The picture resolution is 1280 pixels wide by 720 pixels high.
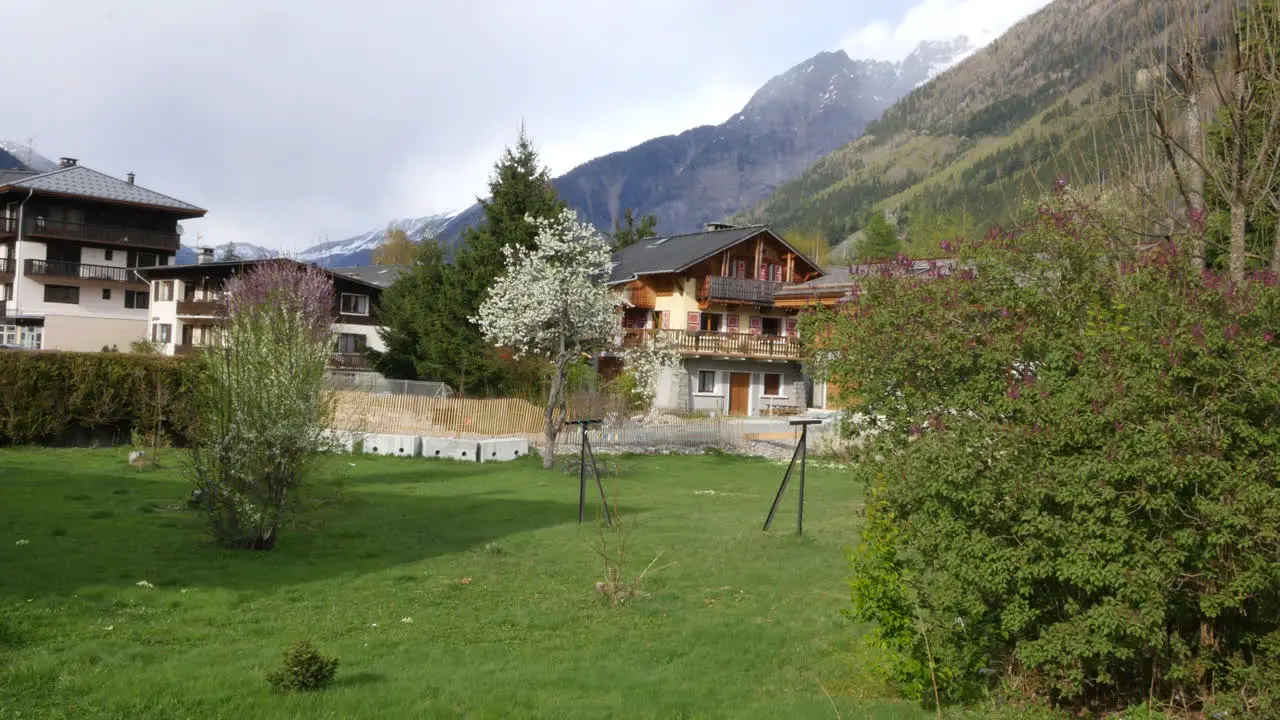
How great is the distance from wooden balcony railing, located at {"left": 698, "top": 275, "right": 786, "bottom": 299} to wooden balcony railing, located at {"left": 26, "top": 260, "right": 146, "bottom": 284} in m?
41.6

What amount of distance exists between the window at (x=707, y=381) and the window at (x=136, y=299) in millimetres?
43180

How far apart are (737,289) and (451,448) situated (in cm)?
2800

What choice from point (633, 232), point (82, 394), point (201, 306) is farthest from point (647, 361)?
point (633, 232)

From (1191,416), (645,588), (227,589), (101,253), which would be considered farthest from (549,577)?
(101,253)

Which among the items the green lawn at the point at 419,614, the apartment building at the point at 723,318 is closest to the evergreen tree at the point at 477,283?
the apartment building at the point at 723,318

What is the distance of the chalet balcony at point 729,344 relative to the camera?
51406mm

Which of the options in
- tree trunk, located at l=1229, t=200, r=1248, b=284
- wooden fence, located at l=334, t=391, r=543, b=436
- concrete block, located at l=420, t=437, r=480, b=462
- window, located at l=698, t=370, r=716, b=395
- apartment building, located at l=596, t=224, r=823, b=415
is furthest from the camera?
window, located at l=698, t=370, r=716, b=395

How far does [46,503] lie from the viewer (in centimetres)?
1736

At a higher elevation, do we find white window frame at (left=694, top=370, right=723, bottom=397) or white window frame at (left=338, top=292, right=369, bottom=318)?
white window frame at (left=338, top=292, right=369, bottom=318)

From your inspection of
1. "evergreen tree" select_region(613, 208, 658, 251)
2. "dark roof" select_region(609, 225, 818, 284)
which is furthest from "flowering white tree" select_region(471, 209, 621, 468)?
"evergreen tree" select_region(613, 208, 658, 251)

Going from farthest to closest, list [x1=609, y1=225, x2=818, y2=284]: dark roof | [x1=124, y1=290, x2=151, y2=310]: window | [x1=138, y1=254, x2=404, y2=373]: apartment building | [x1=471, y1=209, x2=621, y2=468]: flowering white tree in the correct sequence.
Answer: [x1=124, y1=290, x2=151, y2=310]: window → [x1=138, y1=254, x2=404, y2=373]: apartment building → [x1=609, y1=225, x2=818, y2=284]: dark roof → [x1=471, y1=209, x2=621, y2=468]: flowering white tree

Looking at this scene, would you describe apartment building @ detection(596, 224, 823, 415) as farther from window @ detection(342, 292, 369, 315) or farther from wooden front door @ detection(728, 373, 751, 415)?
window @ detection(342, 292, 369, 315)

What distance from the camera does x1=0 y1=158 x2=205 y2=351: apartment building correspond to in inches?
2635

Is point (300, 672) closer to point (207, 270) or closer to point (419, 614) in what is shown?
point (419, 614)
